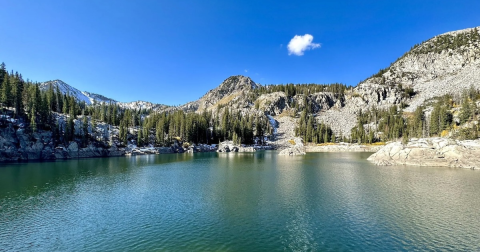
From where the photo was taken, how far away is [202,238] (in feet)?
65.8

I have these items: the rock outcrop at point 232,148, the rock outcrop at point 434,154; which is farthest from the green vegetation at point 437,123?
the rock outcrop at point 232,148

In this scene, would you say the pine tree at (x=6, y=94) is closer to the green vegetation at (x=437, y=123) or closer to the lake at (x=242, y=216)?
the lake at (x=242, y=216)

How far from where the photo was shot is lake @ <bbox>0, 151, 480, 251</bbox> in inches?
749

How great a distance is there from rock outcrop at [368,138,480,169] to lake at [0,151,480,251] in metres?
24.4

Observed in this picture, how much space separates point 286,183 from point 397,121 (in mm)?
138230

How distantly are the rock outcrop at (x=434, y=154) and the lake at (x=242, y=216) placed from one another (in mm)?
24390

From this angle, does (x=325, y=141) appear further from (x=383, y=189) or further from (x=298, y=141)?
(x=383, y=189)

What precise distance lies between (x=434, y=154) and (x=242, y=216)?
6801 centimetres

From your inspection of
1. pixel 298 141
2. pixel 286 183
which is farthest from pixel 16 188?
pixel 298 141

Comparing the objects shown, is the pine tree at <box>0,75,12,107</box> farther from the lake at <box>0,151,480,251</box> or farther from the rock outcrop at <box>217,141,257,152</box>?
the rock outcrop at <box>217,141,257,152</box>

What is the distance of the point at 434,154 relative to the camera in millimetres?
66188

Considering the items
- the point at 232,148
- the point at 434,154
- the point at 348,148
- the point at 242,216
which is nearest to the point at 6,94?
the point at 232,148

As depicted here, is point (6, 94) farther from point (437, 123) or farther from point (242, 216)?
point (437, 123)

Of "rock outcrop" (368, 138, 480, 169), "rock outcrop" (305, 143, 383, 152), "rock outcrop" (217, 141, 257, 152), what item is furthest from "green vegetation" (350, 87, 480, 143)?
"rock outcrop" (217, 141, 257, 152)
